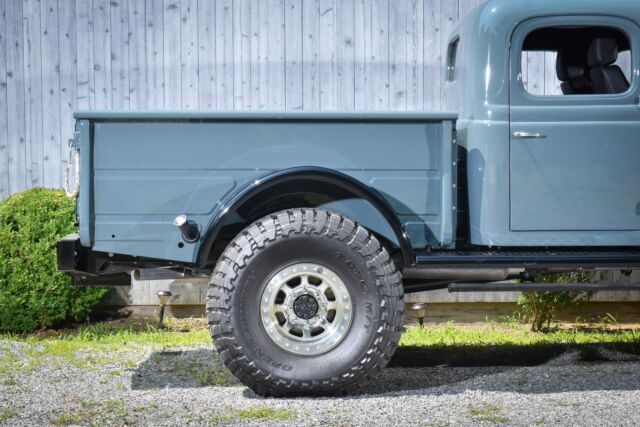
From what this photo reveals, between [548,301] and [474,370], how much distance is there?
2028mm

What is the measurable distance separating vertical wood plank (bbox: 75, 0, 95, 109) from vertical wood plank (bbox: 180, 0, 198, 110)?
0.79 metres

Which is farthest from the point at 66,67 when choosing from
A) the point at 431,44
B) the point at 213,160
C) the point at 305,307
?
the point at 305,307

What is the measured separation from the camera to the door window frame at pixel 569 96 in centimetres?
539

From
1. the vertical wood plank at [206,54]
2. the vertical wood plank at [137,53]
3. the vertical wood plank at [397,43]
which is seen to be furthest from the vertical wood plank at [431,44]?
the vertical wood plank at [137,53]

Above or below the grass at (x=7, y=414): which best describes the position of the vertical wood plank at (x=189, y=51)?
above

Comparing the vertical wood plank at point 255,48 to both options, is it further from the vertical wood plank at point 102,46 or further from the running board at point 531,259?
the running board at point 531,259

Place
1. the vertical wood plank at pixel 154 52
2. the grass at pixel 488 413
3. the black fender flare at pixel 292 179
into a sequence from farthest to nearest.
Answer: the vertical wood plank at pixel 154 52, the black fender flare at pixel 292 179, the grass at pixel 488 413

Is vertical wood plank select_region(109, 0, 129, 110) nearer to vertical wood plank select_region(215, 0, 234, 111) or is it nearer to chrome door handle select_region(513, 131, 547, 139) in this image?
vertical wood plank select_region(215, 0, 234, 111)

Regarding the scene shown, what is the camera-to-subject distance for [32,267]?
25.6ft

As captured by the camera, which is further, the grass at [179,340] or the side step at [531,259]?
the grass at [179,340]

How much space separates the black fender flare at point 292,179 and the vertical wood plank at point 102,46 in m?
3.83

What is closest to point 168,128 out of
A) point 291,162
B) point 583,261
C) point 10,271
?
point 291,162

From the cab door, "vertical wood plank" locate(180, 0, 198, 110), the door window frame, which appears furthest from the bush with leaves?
"vertical wood plank" locate(180, 0, 198, 110)

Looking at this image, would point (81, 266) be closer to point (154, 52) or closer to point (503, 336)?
point (154, 52)
